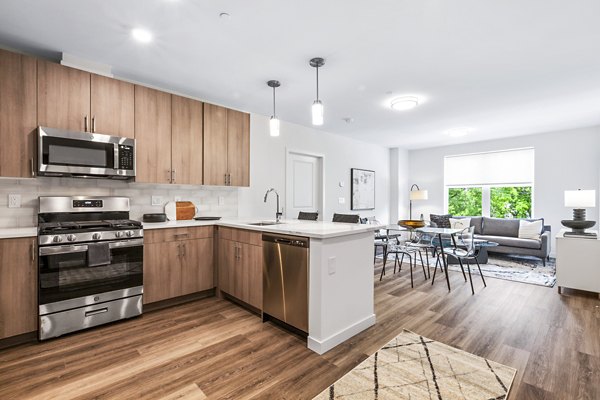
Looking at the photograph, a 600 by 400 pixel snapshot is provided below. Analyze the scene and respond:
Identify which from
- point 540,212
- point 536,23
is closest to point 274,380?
point 536,23

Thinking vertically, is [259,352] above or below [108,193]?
below

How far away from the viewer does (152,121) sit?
10.3 ft

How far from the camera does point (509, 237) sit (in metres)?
5.72

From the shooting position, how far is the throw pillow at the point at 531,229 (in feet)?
17.7

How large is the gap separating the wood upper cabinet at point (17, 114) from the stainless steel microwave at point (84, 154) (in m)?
0.10

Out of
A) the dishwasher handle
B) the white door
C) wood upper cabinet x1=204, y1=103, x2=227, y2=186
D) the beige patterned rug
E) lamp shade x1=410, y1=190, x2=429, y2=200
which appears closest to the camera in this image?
the beige patterned rug

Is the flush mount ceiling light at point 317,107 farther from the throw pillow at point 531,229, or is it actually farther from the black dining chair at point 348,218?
the throw pillow at point 531,229

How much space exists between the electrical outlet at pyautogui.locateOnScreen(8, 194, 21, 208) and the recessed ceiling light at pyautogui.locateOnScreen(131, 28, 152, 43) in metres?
1.79

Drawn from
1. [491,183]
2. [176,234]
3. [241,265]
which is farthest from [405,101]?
[491,183]

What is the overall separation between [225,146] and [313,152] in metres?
2.08

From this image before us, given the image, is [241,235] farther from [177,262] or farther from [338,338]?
[338,338]

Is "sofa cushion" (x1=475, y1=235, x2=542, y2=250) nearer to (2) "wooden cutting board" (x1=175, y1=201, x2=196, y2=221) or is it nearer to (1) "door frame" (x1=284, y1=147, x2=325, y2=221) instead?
(1) "door frame" (x1=284, y1=147, x2=325, y2=221)

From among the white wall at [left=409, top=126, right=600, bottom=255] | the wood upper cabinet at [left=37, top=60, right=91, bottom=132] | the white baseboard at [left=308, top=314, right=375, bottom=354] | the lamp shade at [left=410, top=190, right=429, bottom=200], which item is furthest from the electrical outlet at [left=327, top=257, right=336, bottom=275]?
the white wall at [left=409, top=126, right=600, bottom=255]

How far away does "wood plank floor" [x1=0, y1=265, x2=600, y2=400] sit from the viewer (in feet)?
5.91
